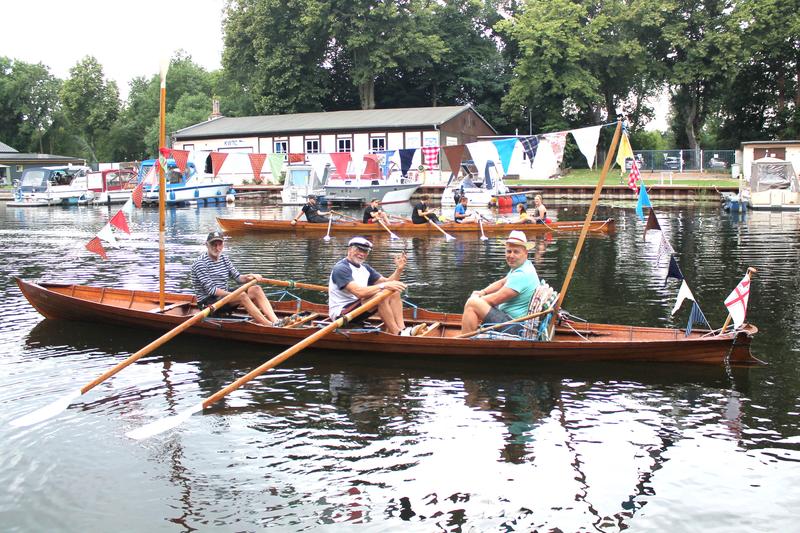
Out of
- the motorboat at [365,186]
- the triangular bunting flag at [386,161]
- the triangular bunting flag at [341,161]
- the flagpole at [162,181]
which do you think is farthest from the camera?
the motorboat at [365,186]

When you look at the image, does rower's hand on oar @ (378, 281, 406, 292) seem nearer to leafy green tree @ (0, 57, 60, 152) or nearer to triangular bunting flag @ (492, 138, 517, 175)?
triangular bunting flag @ (492, 138, 517, 175)

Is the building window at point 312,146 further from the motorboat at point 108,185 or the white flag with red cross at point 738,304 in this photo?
the white flag with red cross at point 738,304

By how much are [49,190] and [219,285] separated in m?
42.9

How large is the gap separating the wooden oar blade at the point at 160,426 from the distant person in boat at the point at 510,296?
4.25 metres

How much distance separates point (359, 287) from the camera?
11.2m

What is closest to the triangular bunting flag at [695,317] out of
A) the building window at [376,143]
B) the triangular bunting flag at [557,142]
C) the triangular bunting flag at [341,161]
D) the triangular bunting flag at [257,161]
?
the triangular bunting flag at [557,142]

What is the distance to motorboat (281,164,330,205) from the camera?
156 ft

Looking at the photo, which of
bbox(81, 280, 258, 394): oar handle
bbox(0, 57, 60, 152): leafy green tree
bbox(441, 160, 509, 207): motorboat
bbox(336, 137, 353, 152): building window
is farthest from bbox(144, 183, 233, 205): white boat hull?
bbox(0, 57, 60, 152): leafy green tree

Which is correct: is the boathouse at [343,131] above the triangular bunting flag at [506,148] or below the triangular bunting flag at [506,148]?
above

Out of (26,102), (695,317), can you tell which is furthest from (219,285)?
(26,102)

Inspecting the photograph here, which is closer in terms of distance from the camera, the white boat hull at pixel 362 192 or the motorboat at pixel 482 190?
the motorboat at pixel 482 190

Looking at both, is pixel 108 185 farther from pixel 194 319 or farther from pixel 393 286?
pixel 393 286

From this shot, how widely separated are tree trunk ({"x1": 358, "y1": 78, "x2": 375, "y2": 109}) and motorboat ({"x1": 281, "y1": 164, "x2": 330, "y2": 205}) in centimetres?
2244

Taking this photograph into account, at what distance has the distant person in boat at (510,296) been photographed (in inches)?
420
